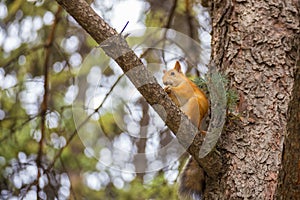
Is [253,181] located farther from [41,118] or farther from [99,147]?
[41,118]

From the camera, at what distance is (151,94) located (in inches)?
74.3

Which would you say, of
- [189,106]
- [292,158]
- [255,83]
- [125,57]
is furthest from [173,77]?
[292,158]

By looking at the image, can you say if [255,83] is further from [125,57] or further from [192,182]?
[125,57]

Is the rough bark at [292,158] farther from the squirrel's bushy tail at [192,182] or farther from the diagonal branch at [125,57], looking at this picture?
the squirrel's bushy tail at [192,182]

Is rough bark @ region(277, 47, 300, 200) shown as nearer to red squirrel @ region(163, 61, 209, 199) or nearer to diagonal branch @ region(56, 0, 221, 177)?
diagonal branch @ region(56, 0, 221, 177)

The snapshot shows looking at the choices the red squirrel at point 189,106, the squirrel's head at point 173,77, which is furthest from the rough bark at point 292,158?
the squirrel's head at point 173,77

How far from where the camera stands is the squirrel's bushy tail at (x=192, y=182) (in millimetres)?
2311

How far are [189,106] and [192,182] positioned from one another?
0.30 meters

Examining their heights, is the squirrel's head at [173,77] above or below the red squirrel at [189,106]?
above

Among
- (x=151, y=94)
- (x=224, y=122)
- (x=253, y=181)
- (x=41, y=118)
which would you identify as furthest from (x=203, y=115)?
(x=41, y=118)

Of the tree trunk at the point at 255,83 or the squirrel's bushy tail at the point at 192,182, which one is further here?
the squirrel's bushy tail at the point at 192,182

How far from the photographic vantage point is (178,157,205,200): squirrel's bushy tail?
2.31 metres

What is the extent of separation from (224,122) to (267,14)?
1.63 ft

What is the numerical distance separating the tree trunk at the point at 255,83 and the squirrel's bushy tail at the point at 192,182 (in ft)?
0.23
